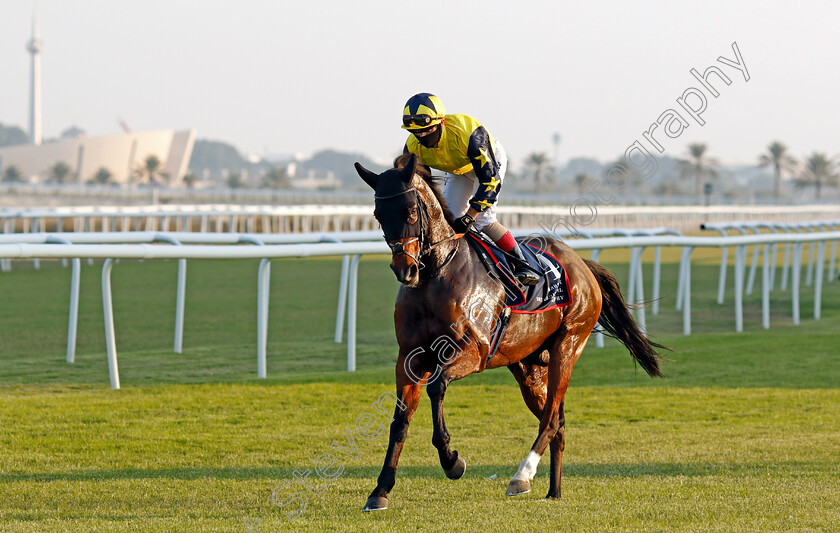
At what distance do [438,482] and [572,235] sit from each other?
559cm

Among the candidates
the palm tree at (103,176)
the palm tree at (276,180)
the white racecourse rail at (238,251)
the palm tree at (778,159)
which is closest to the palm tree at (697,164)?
the palm tree at (778,159)

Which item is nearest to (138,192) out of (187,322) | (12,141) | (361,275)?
(361,275)

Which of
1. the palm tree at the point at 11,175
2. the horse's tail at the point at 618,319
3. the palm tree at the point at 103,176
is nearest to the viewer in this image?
the horse's tail at the point at 618,319

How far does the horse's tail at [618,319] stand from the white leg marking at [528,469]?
3.85 feet

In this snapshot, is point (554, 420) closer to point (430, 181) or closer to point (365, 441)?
point (430, 181)

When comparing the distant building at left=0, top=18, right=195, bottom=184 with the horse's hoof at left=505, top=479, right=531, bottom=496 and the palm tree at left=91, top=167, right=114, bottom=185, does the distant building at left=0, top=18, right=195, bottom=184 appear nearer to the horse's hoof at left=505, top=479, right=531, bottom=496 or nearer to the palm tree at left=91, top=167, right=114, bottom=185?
the palm tree at left=91, top=167, right=114, bottom=185

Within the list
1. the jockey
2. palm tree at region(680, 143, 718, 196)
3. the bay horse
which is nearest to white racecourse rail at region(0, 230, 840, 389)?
the jockey

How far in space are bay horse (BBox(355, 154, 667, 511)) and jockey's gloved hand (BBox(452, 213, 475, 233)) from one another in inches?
1.2

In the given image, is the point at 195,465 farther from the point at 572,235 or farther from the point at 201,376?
the point at 572,235

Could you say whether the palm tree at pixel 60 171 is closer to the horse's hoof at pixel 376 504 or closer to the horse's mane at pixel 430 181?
the horse's mane at pixel 430 181

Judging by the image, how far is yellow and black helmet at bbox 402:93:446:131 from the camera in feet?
13.5

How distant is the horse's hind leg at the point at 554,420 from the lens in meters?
4.27

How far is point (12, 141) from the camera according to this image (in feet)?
531

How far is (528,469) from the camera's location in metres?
4.27
